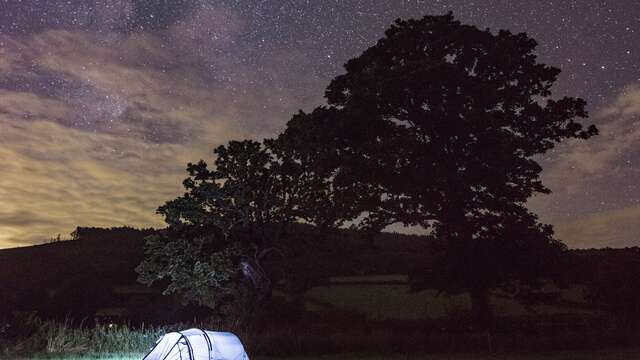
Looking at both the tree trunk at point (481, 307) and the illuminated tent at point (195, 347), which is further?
the tree trunk at point (481, 307)

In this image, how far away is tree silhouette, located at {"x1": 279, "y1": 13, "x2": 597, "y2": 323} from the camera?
993 inches

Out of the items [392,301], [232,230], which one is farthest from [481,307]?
[392,301]

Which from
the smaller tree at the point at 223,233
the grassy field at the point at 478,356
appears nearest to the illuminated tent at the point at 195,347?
the grassy field at the point at 478,356

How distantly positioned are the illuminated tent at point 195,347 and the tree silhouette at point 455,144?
406 inches

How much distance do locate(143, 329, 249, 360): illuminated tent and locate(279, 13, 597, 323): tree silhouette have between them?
10320 millimetres

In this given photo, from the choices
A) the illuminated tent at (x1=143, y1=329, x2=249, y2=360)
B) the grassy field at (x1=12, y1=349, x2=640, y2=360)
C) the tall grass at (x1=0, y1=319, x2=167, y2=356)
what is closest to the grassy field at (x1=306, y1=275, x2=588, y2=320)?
the grassy field at (x1=12, y1=349, x2=640, y2=360)

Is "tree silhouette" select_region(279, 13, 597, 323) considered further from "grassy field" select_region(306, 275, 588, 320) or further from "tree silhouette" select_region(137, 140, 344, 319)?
"grassy field" select_region(306, 275, 588, 320)

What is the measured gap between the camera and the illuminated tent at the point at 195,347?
1677 cm

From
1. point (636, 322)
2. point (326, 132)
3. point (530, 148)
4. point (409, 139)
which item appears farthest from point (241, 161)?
point (636, 322)

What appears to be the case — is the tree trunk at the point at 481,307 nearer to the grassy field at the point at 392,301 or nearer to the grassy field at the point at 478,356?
the grassy field at the point at 478,356

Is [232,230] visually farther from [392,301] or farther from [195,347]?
[392,301]

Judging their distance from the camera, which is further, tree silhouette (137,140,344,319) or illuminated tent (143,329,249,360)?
tree silhouette (137,140,344,319)

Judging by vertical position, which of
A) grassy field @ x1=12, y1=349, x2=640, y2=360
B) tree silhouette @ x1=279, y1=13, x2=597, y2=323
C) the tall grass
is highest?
tree silhouette @ x1=279, y1=13, x2=597, y2=323

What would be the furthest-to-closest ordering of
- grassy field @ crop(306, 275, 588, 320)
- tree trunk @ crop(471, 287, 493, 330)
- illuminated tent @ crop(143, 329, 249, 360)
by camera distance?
grassy field @ crop(306, 275, 588, 320), tree trunk @ crop(471, 287, 493, 330), illuminated tent @ crop(143, 329, 249, 360)
